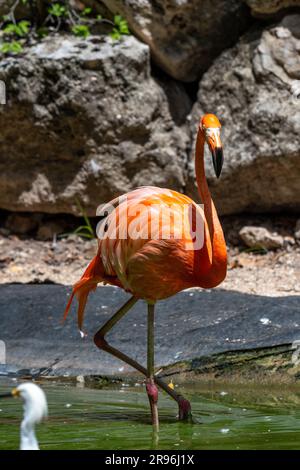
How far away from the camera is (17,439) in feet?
11.2

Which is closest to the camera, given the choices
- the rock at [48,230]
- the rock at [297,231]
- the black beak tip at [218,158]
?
the black beak tip at [218,158]

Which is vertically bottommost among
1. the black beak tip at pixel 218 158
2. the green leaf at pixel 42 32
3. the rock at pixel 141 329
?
the rock at pixel 141 329

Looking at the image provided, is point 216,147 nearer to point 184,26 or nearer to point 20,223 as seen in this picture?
point 184,26

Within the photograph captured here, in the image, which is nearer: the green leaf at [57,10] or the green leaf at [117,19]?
the green leaf at [117,19]

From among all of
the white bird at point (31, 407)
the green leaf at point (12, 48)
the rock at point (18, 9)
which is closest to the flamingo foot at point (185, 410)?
the white bird at point (31, 407)

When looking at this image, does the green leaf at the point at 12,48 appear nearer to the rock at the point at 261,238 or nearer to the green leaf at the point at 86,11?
the green leaf at the point at 86,11

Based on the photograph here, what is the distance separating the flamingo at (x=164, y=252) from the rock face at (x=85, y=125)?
2872 millimetres

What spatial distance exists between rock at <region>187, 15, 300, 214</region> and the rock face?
1.04ft

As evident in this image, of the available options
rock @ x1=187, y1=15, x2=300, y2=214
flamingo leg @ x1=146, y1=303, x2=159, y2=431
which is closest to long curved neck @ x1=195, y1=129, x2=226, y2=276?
flamingo leg @ x1=146, y1=303, x2=159, y2=431

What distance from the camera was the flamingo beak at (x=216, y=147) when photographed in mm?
3695

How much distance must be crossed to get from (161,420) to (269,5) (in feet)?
13.0

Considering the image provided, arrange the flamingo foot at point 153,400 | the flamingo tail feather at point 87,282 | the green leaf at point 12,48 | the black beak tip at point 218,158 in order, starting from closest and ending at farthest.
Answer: the black beak tip at point 218,158 → the flamingo foot at point 153,400 → the flamingo tail feather at point 87,282 → the green leaf at point 12,48
